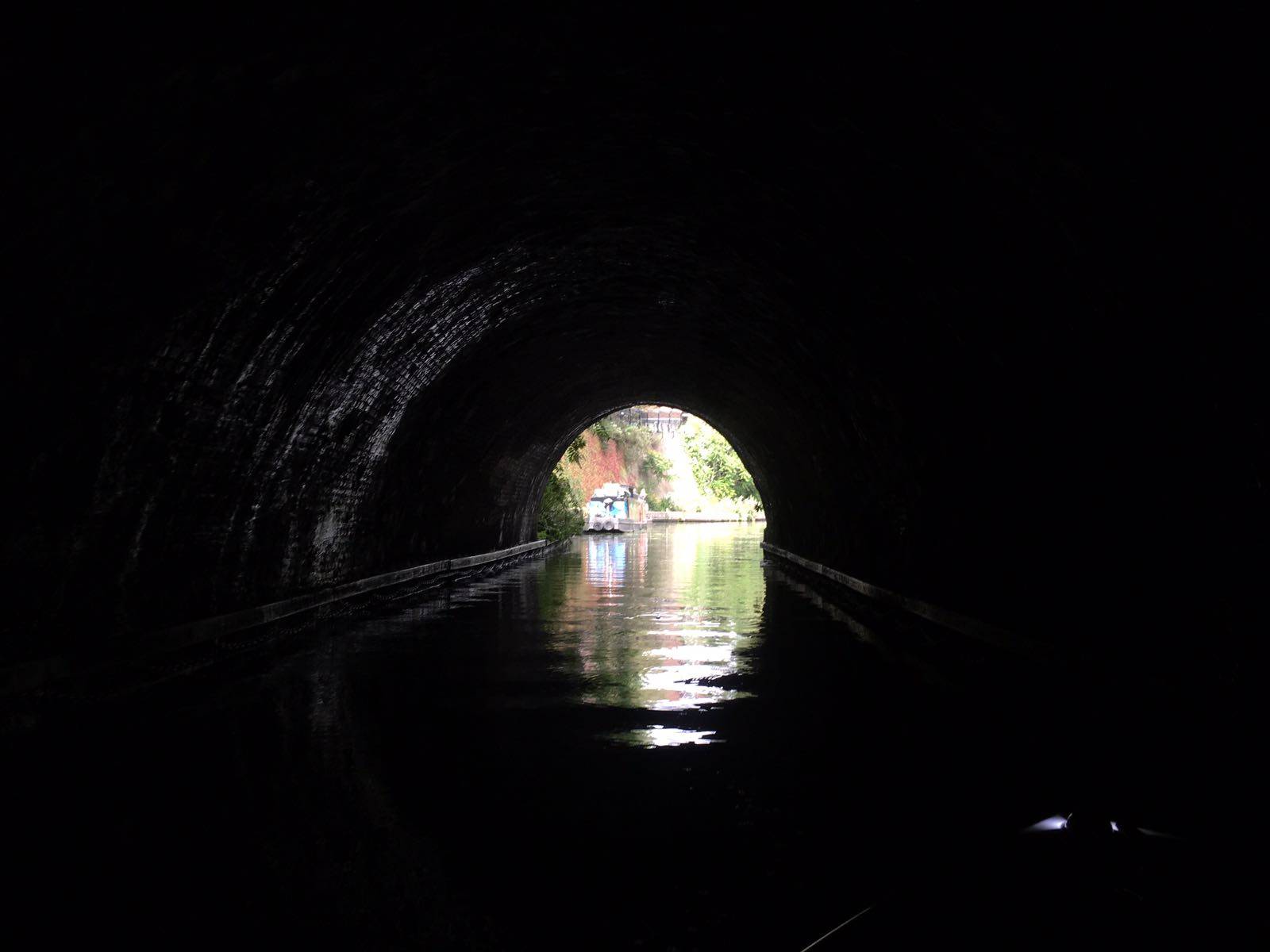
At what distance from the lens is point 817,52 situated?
6285mm

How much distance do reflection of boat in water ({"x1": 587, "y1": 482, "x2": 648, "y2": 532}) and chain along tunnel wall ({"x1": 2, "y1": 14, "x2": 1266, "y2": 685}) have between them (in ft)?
132

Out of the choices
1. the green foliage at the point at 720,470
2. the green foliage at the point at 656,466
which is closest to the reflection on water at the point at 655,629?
the green foliage at the point at 720,470

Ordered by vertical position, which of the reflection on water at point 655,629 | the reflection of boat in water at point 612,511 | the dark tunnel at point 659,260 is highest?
the dark tunnel at point 659,260

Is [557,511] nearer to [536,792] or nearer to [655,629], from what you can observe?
[655,629]

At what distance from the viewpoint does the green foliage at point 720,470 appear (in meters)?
79.4

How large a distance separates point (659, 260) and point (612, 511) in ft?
142

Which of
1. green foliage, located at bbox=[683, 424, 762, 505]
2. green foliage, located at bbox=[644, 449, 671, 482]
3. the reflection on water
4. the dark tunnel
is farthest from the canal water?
green foliage, located at bbox=[644, 449, 671, 482]

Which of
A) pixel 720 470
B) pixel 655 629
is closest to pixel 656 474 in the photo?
pixel 720 470

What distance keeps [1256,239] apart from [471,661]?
711 centimetres

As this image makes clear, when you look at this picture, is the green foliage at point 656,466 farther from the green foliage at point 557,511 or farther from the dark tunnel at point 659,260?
the dark tunnel at point 659,260

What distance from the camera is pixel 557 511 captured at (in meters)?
40.2

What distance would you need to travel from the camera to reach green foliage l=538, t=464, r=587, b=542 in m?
37.7

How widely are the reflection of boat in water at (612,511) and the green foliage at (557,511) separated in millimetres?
8360

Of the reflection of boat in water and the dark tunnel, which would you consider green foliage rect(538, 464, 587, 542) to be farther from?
the dark tunnel
